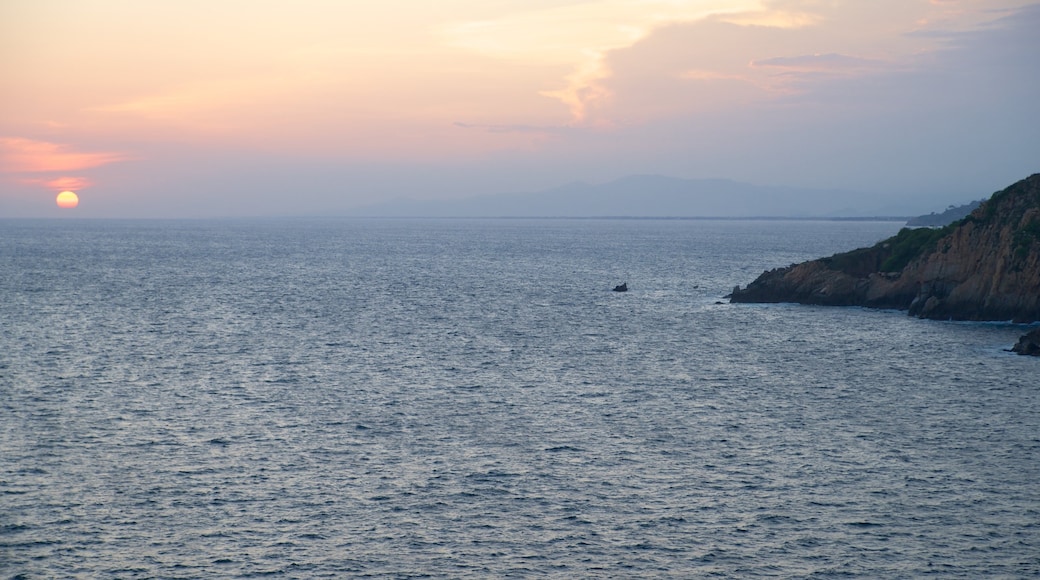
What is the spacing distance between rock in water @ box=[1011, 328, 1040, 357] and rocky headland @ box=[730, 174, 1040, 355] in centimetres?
1740

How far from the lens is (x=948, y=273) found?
97.2m

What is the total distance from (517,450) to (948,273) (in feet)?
225

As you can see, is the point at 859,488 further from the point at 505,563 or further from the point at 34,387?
the point at 34,387

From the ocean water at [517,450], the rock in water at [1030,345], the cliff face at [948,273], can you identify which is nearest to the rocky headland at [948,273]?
the cliff face at [948,273]

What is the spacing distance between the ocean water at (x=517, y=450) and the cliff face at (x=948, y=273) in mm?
6253

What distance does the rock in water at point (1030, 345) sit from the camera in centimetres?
7225

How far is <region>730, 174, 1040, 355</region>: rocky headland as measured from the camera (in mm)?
90188

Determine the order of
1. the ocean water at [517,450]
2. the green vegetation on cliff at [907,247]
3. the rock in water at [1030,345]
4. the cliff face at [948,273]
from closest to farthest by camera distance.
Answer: the ocean water at [517,450] → the rock in water at [1030,345] → the cliff face at [948,273] → the green vegetation on cliff at [907,247]

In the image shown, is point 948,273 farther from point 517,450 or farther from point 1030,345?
point 517,450

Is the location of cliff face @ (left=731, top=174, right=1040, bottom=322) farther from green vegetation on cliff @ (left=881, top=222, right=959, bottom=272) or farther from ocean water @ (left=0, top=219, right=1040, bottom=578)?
ocean water @ (left=0, top=219, right=1040, bottom=578)

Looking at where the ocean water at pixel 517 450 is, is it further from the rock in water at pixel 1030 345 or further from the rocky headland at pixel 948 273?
the rocky headland at pixel 948 273

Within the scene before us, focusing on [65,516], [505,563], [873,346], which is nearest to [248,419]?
[65,516]

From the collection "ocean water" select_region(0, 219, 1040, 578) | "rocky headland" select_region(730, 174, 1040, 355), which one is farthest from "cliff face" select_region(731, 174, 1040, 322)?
"ocean water" select_region(0, 219, 1040, 578)

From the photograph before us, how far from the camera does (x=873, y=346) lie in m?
78.2
